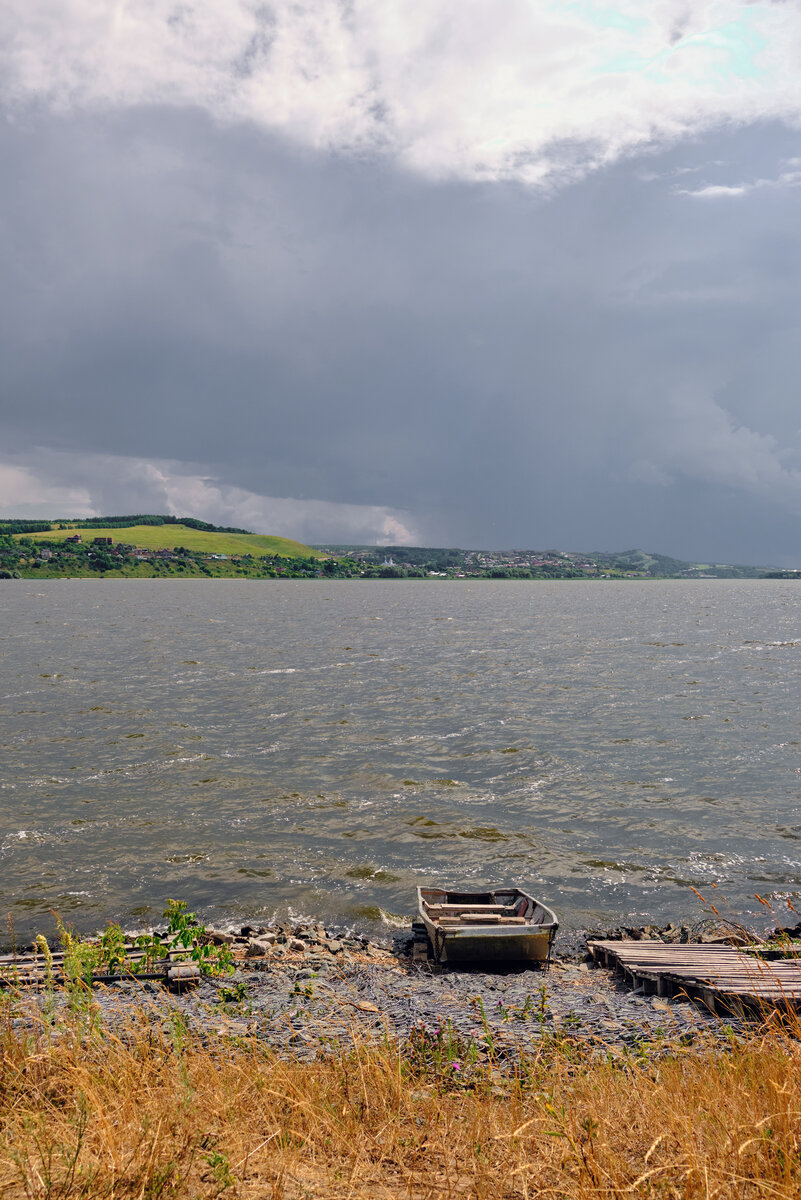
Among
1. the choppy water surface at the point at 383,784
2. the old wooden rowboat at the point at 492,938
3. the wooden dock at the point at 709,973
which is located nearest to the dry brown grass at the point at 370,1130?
the wooden dock at the point at 709,973

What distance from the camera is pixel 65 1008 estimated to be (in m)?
12.0

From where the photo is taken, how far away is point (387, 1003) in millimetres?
14031

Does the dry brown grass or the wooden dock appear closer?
the dry brown grass

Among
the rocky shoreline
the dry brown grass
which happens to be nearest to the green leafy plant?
the rocky shoreline

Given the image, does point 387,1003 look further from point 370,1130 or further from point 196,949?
point 370,1130

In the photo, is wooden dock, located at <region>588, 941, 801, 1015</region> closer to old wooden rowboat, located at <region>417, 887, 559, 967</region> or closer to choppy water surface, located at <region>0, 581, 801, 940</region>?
old wooden rowboat, located at <region>417, 887, 559, 967</region>

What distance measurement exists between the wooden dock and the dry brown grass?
11.4ft

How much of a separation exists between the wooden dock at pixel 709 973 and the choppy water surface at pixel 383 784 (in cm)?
428

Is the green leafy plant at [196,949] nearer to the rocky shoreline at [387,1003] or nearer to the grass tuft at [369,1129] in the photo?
the rocky shoreline at [387,1003]

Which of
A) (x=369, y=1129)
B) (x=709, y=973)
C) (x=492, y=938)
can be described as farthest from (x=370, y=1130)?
(x=492, y=938)

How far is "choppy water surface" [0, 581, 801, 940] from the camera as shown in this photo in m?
23.0

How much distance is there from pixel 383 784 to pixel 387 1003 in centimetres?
1908

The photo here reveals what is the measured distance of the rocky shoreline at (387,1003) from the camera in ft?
38.0

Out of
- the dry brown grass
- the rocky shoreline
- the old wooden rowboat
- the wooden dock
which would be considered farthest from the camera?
the old wooden rowboat
